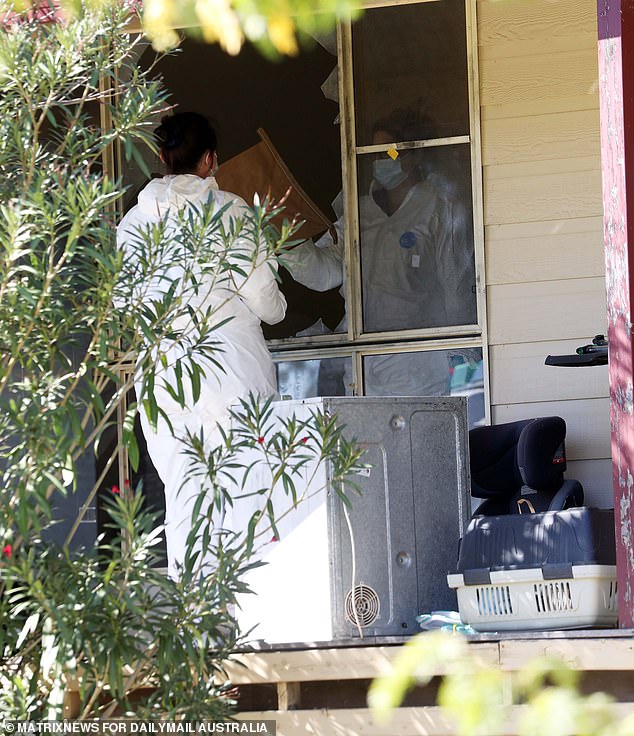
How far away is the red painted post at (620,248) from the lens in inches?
122

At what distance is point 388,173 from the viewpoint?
5027mm

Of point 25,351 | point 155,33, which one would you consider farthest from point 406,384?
point 155,33

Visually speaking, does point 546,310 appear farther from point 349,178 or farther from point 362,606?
point 362,606

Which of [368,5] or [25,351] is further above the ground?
[368,5]

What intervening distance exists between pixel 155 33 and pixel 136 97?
252cm

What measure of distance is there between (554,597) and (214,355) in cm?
130

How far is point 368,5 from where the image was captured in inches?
176

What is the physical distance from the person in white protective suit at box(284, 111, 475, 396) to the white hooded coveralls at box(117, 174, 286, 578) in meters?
1.04

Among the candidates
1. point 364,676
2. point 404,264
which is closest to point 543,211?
point 404,264

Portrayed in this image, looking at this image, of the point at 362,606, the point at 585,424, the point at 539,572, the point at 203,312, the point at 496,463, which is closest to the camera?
the point at 539,572

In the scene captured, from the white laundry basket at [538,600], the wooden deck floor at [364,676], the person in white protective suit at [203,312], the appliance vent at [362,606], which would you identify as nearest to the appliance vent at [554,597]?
the white laundry basket at [538,600]

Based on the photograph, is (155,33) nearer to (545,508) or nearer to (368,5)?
(545,508)

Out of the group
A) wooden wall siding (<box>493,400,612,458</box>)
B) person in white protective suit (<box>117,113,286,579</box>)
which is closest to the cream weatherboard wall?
wooden wall siding (<box>493,400,612,458</box>)

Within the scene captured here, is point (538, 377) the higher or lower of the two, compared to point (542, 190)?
lower
